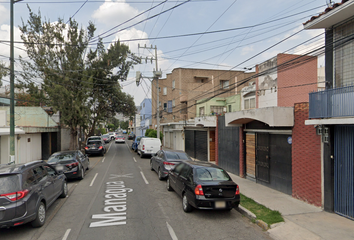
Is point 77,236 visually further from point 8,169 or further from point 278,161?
point 278,161

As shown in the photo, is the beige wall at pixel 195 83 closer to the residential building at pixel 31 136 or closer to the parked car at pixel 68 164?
the residential building at pixel 31 136

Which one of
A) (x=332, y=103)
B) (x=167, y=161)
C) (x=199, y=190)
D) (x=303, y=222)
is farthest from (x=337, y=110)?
(x=167, y=161)

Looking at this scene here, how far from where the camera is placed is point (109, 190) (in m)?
10.0

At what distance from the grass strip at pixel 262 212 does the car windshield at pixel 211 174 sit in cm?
118

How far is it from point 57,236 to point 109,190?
435cm

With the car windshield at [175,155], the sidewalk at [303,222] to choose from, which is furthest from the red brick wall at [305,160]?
the car windshield at [175,155]

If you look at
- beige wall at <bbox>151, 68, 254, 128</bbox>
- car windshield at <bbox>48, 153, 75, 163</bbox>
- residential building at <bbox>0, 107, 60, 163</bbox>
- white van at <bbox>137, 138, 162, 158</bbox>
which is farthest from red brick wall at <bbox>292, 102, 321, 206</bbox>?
beige wall at <bbox>151, 68, 254, 128</bbox>

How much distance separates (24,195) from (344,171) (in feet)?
28.2

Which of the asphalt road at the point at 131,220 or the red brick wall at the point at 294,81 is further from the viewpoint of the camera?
the red brick wall at the point at 294,81

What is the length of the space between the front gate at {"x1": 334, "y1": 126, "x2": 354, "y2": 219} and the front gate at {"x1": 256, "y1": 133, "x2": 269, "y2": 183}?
3.57m

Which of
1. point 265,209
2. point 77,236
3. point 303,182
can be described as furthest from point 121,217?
point 303,182

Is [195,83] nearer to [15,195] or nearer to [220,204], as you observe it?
[220,204]

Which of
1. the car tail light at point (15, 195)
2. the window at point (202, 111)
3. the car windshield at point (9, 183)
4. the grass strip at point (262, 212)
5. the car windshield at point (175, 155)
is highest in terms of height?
the window at point (202, 111)

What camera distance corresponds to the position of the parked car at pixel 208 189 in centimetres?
687
